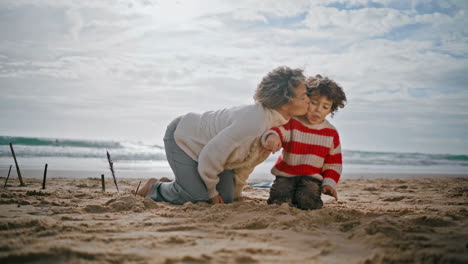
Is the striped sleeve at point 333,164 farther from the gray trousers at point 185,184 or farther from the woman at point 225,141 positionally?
the gray trousers at point 185,184

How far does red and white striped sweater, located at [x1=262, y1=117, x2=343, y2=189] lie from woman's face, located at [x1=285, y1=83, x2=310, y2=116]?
21cm

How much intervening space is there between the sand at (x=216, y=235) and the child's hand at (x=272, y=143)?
0.51 metres

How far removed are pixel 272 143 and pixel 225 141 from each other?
0.40 meters

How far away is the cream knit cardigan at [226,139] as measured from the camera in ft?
10.5

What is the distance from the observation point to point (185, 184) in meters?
3.61

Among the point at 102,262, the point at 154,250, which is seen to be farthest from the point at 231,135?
the point at 102,262

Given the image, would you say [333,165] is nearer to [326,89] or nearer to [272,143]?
[326,89]

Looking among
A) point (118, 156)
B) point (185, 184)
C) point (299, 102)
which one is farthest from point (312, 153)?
point (118, 156)

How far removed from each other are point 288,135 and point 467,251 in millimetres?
1906

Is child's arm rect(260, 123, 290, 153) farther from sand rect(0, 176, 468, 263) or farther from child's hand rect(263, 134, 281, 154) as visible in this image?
sand rect(0, 176, 468, 263)

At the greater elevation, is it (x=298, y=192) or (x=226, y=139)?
(x=226, y=139)

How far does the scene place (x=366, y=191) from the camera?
18.5 feet

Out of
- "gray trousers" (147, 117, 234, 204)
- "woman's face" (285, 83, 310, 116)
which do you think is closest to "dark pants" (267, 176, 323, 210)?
"gray trousers" (147, 117, 234, 204)

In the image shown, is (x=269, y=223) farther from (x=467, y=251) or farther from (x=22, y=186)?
(x=22, y=186)
